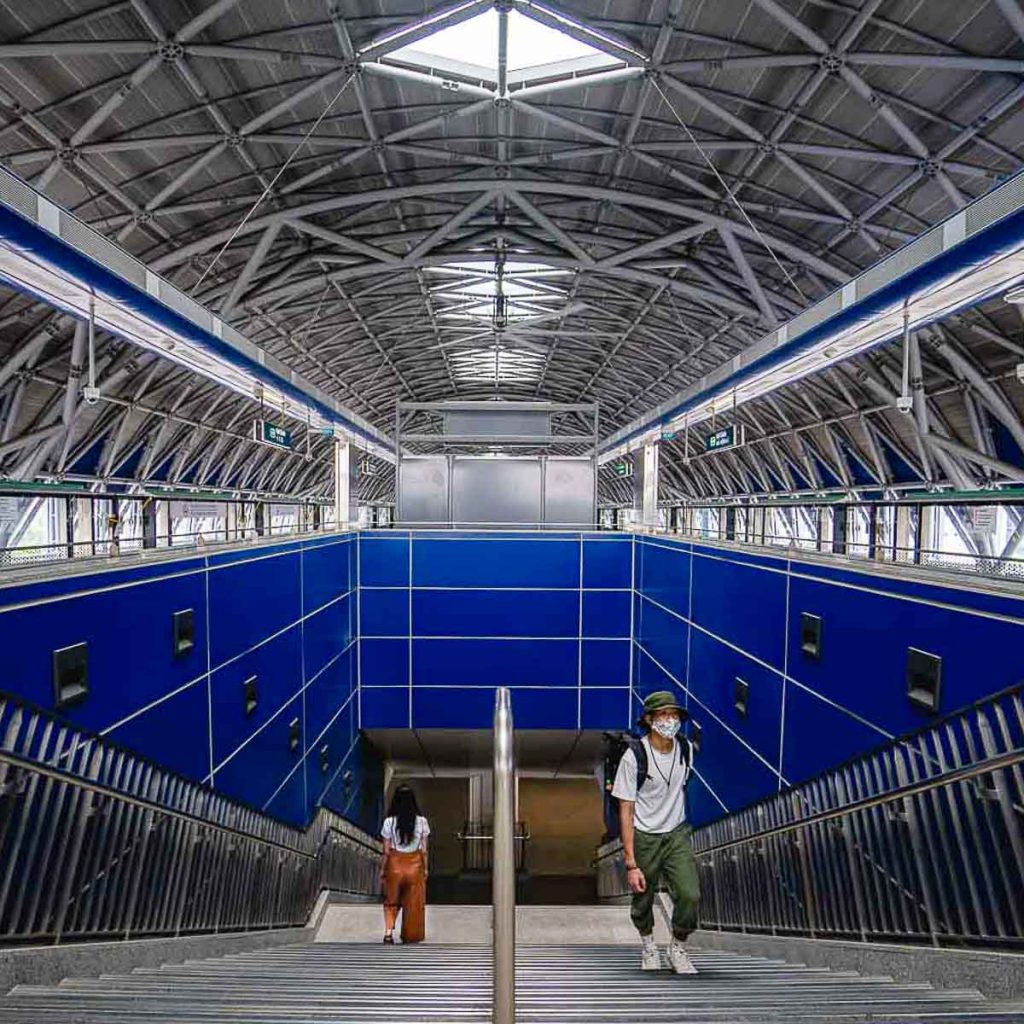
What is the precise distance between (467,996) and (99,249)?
19.1ft

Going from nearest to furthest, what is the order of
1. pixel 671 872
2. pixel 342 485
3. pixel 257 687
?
pixel 671 872
pixel 257 687
pixel 342 485

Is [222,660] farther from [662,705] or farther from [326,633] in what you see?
[662,705]

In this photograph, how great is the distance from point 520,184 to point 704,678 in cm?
1101

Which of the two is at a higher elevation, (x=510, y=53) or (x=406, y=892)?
(x=510, y=53)

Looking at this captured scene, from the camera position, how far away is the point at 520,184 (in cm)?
1634

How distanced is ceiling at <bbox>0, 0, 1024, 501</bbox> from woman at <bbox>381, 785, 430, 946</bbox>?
864cm

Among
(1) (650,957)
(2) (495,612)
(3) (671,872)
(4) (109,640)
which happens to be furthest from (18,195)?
(2) (495,612)

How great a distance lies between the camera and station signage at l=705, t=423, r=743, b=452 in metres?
12.3

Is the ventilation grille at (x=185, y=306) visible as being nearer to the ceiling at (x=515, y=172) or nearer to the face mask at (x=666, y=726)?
the ceiling at (x=515, y=172)

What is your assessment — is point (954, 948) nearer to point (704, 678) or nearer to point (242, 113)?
point (704, 678)

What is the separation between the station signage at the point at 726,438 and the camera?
12258mm

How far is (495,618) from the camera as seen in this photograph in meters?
15.6

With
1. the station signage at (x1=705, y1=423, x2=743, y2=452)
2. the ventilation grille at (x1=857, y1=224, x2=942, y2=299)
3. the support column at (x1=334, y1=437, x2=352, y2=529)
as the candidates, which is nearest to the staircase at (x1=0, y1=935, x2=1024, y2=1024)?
the ventilation grille at (x1=857, y1=224, x2=942, y2=299)

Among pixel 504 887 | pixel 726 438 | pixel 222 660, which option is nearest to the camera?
pixel 504 887
